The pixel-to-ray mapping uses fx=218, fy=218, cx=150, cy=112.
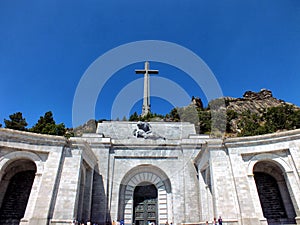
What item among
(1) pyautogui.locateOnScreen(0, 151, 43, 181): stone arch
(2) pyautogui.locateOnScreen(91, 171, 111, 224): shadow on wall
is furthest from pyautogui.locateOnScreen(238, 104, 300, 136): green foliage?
(1) pyautogui.locateOnScreen(0, 151, 43, 181): stone arch

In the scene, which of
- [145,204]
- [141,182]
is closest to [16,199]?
[141,182]

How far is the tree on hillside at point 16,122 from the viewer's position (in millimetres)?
30281

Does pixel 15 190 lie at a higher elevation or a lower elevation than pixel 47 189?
higher

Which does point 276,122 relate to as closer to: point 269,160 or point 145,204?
point 269,160

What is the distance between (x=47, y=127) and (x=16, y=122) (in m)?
4.47

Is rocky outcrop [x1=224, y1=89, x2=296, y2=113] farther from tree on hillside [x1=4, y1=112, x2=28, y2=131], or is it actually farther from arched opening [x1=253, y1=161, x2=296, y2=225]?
tree on hillside [x1=4, y1=112, x2=28, y2=131]

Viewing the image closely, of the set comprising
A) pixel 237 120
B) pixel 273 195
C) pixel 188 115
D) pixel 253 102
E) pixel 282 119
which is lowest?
pixel 273 195

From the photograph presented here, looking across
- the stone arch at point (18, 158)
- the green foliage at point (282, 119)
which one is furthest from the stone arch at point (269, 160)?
the green foliage at point (282, 119)

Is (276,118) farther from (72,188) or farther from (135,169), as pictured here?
(72,188)

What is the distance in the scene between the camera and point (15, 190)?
584 inches

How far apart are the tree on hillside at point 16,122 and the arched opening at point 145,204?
836 inches

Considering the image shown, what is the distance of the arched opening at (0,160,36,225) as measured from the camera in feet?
46.0

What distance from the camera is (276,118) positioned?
41.1 m

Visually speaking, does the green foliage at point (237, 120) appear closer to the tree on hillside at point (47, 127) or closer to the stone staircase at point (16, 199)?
the tree on hillside at point (47, 127)
